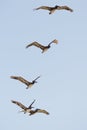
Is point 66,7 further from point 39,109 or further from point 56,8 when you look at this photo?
point 39,109

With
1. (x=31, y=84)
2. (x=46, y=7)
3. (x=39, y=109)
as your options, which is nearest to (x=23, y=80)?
(x=31, y=84)

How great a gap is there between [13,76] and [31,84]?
317cm

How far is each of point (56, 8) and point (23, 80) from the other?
11.7 m

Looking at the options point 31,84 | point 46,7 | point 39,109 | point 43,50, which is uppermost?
point 46,7

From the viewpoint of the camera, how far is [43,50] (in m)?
58.4

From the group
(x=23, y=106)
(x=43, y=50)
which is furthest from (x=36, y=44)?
(x=23, y=106)

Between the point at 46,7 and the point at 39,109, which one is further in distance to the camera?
the point at 39,109

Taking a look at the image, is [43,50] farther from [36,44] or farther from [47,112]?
[47,112]

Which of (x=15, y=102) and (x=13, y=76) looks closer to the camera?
(x=13, y=76)

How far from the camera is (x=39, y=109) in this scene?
199 ft

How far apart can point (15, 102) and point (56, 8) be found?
15.7m

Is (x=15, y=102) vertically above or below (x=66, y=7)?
below

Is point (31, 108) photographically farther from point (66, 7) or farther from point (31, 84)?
point (66, 7)

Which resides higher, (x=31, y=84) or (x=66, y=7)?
(x=66, y=7)
